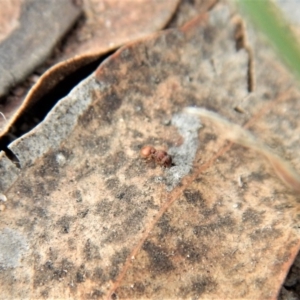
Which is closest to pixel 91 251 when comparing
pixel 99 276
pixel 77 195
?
pixel 99 276

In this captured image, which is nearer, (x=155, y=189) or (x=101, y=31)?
(x=155, y=189)

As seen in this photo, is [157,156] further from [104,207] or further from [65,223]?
[65,223]

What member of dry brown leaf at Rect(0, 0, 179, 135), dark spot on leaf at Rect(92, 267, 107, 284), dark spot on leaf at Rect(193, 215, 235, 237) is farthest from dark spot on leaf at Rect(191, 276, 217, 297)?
dry brown leaf at Rect(0, 0, 179, 135)

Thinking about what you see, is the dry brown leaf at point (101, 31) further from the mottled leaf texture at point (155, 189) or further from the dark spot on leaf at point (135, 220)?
the dark spot on leaf at point (135, 220)

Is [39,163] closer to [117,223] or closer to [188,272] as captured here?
[117,223]

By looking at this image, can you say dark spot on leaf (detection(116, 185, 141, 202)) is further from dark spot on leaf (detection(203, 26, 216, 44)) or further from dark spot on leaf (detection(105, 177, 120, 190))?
dark spot on leaf (detection(203, 26, 216, 44))

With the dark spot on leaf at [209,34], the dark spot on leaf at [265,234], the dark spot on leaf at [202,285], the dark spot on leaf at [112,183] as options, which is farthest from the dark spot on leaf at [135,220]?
the dark spot on leaf at [209,34]

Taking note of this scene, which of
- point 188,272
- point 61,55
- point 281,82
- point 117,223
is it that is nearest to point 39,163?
point 117,223
